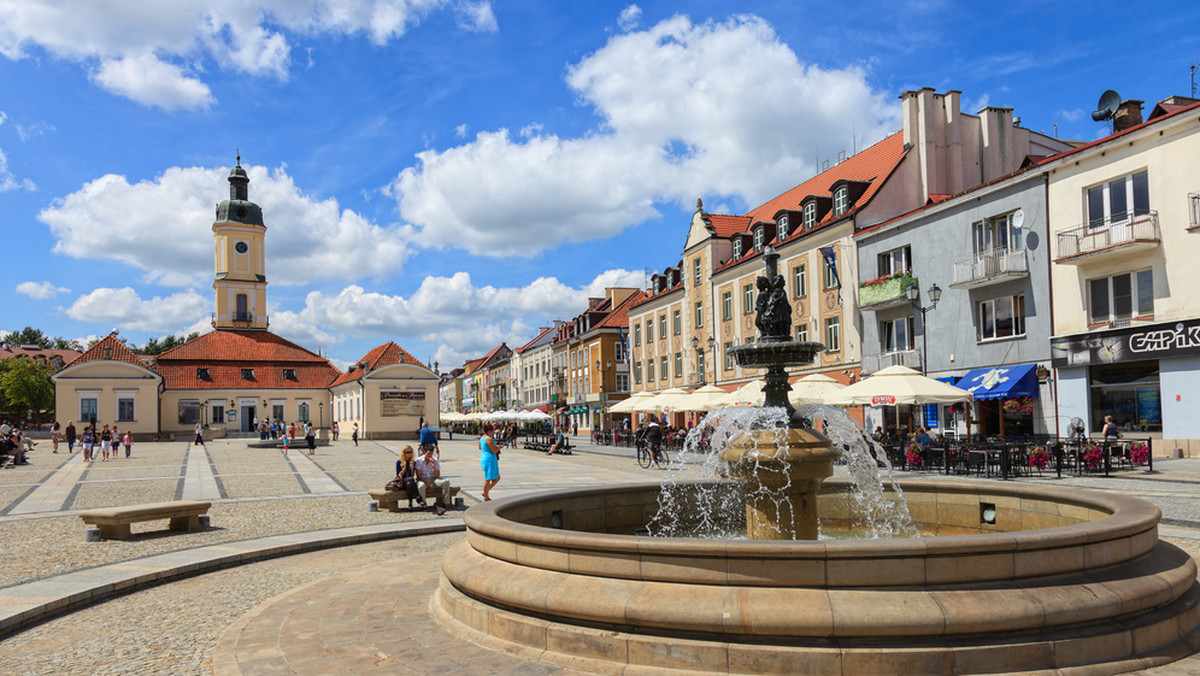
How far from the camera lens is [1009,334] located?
1160 inches

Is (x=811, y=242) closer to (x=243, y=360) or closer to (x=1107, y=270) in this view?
(x=1107, y=270)

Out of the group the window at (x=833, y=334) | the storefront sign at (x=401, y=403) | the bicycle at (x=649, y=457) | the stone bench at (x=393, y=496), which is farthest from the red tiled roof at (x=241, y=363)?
the stone bench at (x=393, y=496)

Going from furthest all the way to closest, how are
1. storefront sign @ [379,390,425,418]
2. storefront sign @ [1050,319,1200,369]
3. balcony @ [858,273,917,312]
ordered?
storefront sign @ [379,390,425,418]
balcony @ [858,273,917,312]
storefront sign @ [1050,319,1200,369]

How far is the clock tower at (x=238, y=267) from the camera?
7950 cm

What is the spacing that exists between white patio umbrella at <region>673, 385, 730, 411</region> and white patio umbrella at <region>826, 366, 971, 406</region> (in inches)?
312

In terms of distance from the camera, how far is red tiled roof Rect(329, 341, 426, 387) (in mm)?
63312

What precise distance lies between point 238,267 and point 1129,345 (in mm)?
76289

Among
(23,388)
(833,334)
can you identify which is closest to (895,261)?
(833,334)

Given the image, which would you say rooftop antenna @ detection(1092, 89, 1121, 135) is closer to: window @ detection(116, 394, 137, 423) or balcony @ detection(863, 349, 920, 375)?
balcony @ detection(863, 349, 920, 375)

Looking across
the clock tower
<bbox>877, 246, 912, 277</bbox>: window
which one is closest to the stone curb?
<bbox>877, 246, 912, 277</bbox>: window

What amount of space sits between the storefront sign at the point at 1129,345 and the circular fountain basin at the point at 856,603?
2052 cm

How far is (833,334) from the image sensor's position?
38.2 m

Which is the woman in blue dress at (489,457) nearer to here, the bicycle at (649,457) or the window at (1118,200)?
the bicycle at (649,457)

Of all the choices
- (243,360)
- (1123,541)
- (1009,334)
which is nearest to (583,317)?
(243,360)
